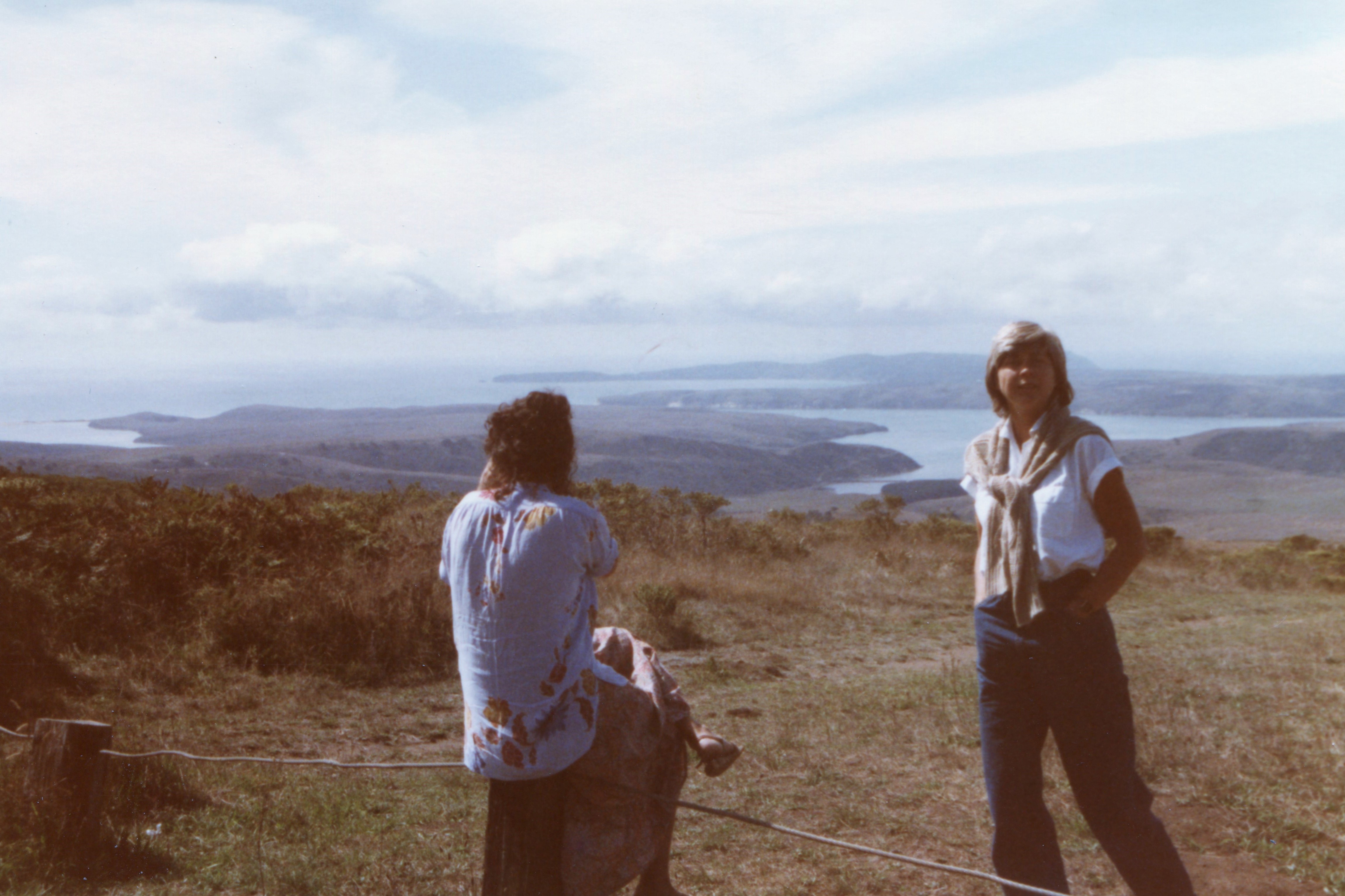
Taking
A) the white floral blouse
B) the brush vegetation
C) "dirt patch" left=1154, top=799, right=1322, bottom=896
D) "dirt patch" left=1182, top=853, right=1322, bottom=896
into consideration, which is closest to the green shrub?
the brush vegetation

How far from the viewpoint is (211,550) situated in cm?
986

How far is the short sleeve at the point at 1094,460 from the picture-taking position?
8.42 ft

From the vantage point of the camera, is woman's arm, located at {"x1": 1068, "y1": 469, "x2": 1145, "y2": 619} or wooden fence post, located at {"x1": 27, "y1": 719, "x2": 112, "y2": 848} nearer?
woman's arm, located at {"x1": 1068, "y1": 469, "x2": 1145, "y2": 619}

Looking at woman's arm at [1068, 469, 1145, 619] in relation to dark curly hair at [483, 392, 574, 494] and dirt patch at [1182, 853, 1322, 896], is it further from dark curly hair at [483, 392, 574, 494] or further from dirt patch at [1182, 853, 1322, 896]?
dirt patch at [1182, 853, 1322, 896]

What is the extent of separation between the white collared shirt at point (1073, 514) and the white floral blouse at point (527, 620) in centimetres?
112

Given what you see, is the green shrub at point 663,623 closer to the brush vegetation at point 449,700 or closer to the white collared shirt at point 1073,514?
the brush vegetation at point 449,700

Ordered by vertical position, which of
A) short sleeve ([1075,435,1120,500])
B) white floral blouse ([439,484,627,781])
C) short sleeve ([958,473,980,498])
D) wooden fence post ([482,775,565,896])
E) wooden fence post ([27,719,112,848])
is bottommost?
wooden fence post ([27,719,112,848])

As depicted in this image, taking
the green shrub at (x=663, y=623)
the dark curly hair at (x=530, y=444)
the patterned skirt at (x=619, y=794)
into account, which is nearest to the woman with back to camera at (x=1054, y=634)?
the patterned skirt at (x=619, y=794)

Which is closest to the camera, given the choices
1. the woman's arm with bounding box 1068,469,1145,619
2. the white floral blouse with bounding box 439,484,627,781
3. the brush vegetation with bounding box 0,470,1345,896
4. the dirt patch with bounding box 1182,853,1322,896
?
the white floral blouse with bounding box 439,484,627,781

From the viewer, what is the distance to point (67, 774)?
365 cm

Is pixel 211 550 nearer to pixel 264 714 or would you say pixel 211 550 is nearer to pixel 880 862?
pixel 264 714

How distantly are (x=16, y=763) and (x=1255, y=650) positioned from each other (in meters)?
9.97

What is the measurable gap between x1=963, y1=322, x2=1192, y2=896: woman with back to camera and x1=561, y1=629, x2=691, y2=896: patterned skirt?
91 centimetres

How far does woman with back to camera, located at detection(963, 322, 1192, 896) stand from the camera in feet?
8.52
